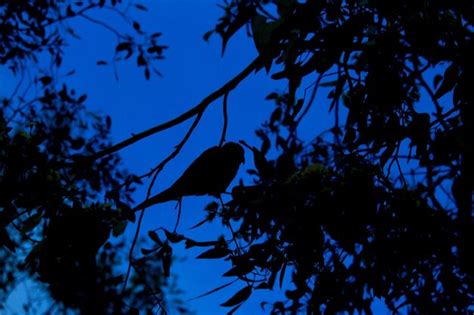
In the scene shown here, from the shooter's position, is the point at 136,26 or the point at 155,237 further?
the point at 136,26

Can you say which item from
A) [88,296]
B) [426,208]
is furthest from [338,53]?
[88,296]

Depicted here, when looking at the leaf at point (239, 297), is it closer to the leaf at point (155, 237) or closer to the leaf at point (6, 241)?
the leaf at point (155, 237)

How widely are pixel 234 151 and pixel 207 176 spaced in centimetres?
15

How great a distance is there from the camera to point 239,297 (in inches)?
58.6

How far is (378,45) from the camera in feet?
4.96

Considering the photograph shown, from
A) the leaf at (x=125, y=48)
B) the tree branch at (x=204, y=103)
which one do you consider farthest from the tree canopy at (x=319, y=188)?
the leaf at (x=125, y=48)

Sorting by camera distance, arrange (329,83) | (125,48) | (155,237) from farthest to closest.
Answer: (125,48), (329,83), (155,237)

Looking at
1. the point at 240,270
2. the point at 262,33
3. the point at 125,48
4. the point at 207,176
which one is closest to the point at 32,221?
the point at 207,176

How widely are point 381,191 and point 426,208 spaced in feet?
0.52

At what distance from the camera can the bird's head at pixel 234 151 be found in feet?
5.86

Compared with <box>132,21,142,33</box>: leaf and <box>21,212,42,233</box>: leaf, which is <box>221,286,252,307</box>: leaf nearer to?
<box>21,212,42,233</box>: leaf

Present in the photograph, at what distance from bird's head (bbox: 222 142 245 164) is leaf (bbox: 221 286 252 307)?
0.47m

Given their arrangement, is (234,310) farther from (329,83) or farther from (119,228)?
(329,83)

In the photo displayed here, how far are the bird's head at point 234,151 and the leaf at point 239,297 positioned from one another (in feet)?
1.53
